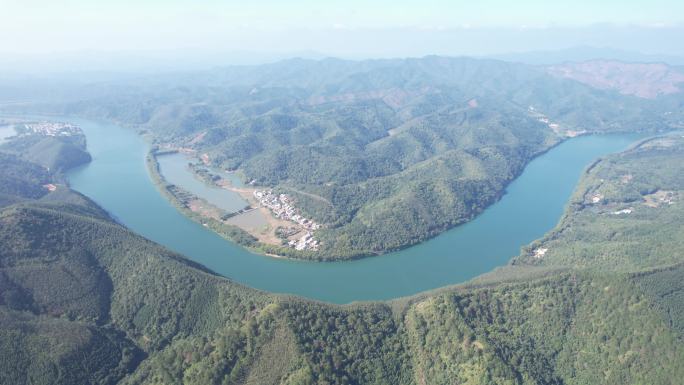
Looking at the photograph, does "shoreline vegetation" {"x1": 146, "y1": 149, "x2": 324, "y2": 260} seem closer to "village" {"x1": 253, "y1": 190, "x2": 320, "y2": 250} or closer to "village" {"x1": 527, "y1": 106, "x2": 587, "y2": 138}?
"village" {"x1": 253, "y1": 190, "x2": 320, "y2": 250}

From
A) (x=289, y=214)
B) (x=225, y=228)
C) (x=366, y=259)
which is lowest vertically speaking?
(x=366, y=259)

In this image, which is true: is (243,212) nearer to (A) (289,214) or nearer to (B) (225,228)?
(B) (225,228)

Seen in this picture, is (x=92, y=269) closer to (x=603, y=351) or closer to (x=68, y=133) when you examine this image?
(x=603, y=351)

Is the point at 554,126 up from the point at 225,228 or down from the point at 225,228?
down

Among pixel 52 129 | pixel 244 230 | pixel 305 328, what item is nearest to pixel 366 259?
pixel 244 230

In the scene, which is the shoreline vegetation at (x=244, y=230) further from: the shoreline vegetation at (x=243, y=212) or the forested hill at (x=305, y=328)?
the forested hill at (x=305, y=328)

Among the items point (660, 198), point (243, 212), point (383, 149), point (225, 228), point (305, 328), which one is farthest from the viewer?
point (383, 149)

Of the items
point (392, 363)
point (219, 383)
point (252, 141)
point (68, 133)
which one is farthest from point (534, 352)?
point (68, 133)
